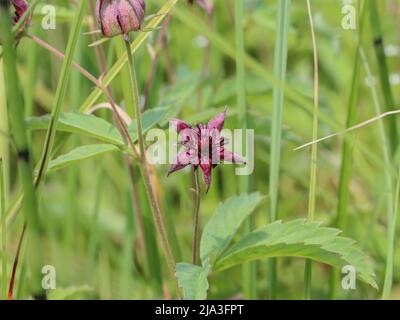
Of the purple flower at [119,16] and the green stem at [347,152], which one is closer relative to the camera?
the purple flower at [119,16]

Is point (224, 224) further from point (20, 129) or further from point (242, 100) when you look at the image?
point (20, 129)

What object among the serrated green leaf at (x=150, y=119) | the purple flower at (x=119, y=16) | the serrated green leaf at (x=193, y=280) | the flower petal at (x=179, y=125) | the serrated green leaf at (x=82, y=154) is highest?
the purple flower at (x=119, y=16)

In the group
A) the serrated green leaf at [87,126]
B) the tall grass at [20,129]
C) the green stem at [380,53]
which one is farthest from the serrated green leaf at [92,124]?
the green stem at [380,53]

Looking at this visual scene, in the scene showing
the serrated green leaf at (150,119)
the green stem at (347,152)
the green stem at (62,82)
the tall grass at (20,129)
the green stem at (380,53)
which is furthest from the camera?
the green stem at (380,53)

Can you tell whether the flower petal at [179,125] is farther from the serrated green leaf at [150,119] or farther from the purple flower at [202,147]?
the serrated green leaf at [150,119]

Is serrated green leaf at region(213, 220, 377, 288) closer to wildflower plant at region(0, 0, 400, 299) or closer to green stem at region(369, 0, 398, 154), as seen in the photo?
wildflower plant at region(0, 0, 400, 299)

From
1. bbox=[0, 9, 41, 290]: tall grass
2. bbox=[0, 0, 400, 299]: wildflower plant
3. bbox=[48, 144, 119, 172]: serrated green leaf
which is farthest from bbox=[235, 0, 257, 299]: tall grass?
bbox=[0, 9, 41, 290]: tall grass

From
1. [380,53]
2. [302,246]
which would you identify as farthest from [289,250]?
[380,53]
